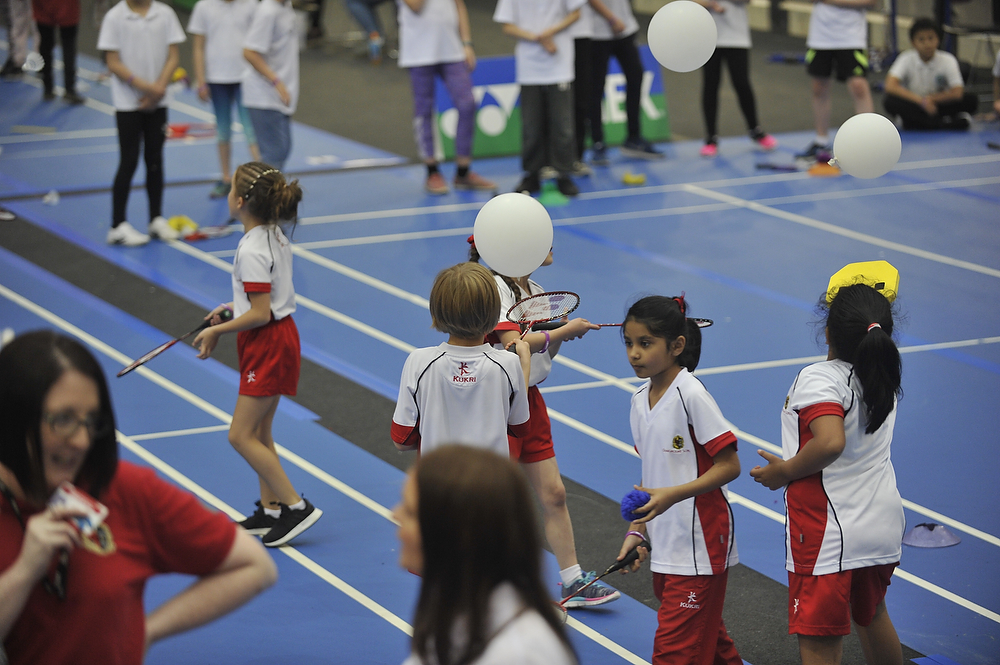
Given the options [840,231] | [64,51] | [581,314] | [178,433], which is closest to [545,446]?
[178,433]

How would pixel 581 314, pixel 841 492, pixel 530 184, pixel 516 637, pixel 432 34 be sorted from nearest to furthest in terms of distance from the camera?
1. pixel 516 637
2. pixel 841 492
3. pixel 581 314
4. pixel 432 34
5. pixel 530 184

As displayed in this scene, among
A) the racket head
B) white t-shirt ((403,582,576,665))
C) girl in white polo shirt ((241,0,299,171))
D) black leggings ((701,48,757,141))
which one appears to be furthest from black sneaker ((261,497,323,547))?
black leggings ((701,48,757,141))

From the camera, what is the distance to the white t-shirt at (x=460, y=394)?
380 centimetres

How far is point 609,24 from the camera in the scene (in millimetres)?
11680

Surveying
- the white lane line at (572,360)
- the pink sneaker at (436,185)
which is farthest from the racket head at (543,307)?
the pink sneaker at (436,185)

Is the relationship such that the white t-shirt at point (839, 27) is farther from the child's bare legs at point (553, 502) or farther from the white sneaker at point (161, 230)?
the child's bare legs at point (553, 502)

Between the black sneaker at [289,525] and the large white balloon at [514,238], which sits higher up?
the large white balloon at [514,238]

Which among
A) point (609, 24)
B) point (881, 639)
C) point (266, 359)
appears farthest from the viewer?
point (609, 24)

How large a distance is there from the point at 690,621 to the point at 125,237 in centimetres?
745

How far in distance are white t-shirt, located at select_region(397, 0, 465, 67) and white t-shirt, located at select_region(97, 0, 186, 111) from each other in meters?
2.32

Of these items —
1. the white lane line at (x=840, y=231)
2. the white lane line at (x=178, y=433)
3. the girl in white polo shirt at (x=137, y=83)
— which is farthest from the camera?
the girl in white polo shirt at (x=137, y=83)

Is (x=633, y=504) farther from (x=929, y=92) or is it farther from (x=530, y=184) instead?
(x=929, y=92)

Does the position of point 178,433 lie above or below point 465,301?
below

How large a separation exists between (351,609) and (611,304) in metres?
4.08
